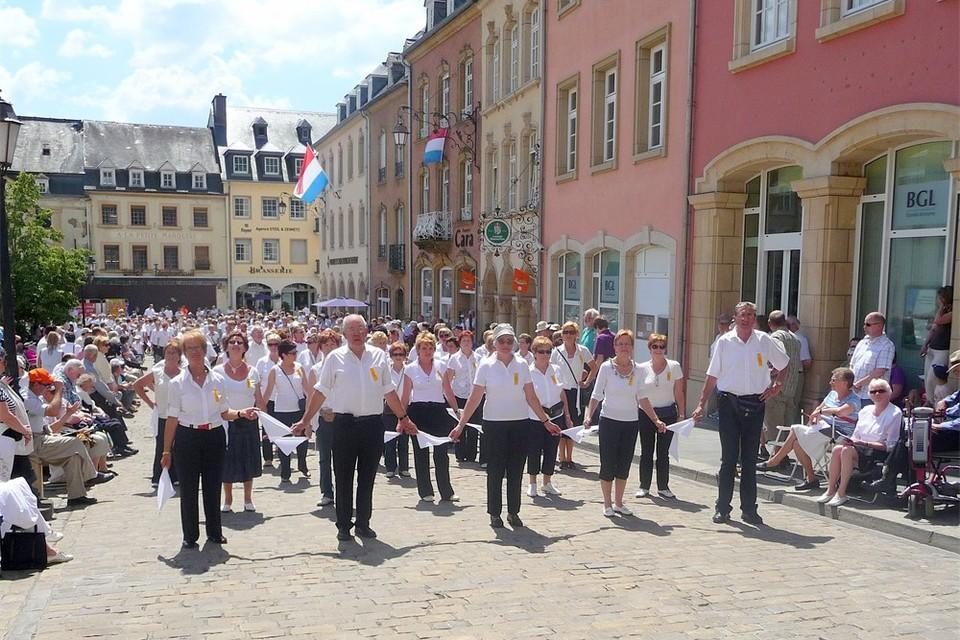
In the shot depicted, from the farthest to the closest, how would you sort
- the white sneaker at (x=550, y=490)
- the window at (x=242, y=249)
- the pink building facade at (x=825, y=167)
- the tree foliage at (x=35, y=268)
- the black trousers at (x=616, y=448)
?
the window at (x=242, y=249)
the tree foliage at (x=35, y=268)
the pink building facade at (x=825, y=167)
the white sneaker at (x=550, y=490)
the black trousers at (x=616, y=448)

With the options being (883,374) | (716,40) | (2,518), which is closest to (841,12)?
(716,40)

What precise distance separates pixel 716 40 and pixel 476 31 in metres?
13.5

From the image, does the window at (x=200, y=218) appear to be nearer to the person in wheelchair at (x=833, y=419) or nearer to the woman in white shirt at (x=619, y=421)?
the woman in white shirt at (x=619, y=421)

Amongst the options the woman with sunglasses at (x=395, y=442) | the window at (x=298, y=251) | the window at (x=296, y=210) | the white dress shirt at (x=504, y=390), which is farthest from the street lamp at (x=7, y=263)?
the window at (x=298, y=251)

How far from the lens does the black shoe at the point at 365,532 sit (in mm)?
6727

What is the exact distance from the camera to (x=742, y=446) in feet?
24.1

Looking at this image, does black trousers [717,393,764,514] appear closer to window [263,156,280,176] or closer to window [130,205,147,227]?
window [263,156,280,176]

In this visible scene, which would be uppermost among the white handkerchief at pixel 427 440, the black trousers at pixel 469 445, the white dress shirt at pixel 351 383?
the white dress shirt at pixel 351 383

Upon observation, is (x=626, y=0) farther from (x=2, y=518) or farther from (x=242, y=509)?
(x=2, y=518)

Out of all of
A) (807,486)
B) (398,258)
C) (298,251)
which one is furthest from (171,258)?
(807,486)

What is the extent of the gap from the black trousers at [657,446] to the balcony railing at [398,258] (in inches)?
980

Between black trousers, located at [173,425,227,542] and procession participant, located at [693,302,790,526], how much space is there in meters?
4.34

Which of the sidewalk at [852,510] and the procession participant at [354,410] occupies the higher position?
the procession participant at [354,410]

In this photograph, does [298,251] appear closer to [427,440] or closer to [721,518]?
[427,440]
